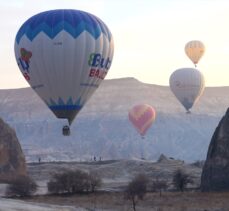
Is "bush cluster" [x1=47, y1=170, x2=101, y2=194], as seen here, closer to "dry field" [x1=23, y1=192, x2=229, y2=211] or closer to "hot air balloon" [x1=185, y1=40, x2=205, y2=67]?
"dry field" [x1=23, y1=192, x2=229, y2=211]

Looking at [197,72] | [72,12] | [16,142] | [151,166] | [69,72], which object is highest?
[72,12]

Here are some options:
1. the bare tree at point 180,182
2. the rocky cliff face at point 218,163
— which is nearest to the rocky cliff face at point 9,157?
the bare tree at point 180,182

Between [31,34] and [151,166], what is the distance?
5807 cm

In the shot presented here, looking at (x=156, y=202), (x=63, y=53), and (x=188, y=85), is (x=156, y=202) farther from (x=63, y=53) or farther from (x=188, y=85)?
(x=188, y=85)

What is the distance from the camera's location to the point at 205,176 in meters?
69.4

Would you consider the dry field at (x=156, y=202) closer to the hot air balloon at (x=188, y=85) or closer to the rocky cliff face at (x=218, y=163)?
the rocky cliff face at (x=218, y=163)

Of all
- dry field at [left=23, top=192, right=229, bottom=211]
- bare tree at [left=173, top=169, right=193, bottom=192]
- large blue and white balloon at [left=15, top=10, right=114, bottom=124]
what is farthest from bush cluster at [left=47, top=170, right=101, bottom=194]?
large blue and white balloon at [left=15, top=10, right=114, bottom=124]

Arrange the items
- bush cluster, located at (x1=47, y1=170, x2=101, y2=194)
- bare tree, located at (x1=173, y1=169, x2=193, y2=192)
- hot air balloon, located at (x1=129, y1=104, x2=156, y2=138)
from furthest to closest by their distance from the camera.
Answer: hot air balloon, located at (x1=129, y1=104, x2=156, y2=138), bush cluster, located at (x1=47, y1=170, x2=101, y2=194), bare tree, located at (x1=173, y1=169, x2=193, y2=192)

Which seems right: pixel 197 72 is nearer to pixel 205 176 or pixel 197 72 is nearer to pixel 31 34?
pixel 205 176

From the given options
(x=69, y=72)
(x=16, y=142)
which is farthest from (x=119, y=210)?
(x=16, y=142)

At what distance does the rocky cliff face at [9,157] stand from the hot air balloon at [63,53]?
3385 centimetres

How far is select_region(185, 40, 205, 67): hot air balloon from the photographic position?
118 meters

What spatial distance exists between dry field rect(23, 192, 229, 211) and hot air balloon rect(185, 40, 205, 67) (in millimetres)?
53840

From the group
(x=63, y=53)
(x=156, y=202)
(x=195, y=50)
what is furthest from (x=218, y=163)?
(x=195, y=50)
